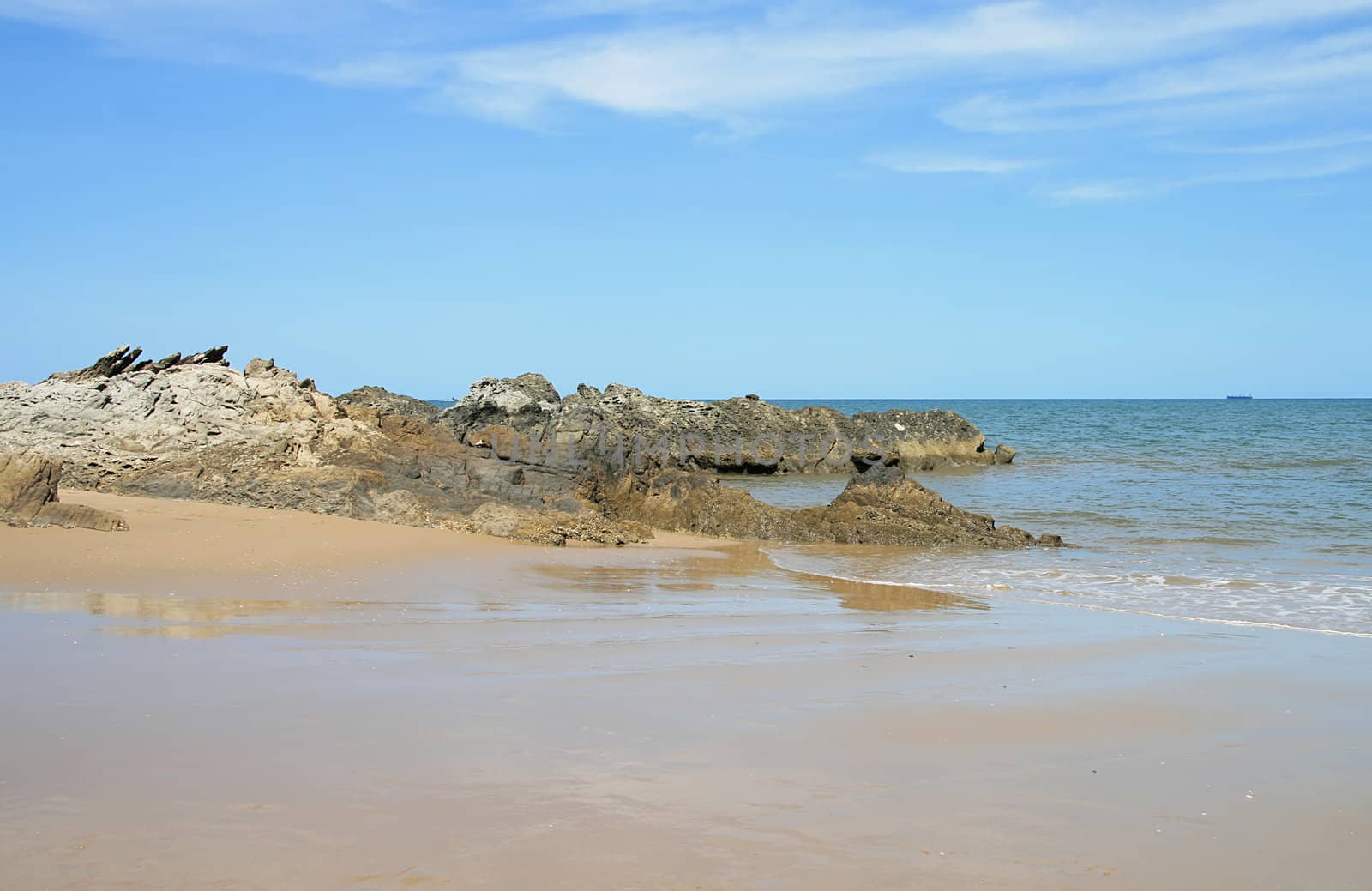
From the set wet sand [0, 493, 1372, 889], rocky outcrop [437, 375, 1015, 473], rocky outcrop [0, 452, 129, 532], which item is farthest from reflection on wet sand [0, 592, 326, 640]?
rocky outcrop [437, 375, 1015, 473]

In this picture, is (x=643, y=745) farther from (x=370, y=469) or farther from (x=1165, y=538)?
(x=1165, y=538)

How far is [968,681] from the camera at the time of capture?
5.53m

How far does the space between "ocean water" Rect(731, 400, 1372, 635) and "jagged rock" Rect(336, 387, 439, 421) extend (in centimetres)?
732

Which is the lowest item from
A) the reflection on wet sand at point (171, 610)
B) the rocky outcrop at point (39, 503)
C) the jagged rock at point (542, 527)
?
the reflection on wet sand at point (171, 610)

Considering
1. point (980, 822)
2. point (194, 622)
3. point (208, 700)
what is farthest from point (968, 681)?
point (194, 622)

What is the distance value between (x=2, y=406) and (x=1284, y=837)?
12.9 m

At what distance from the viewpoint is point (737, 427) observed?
28.8 metres

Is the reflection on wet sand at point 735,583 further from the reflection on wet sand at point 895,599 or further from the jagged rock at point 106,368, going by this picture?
the jagged rock at point 106,368

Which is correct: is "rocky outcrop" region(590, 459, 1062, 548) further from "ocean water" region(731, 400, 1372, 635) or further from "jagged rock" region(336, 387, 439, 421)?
"jagged rock" region(336, 387, 439, 421)

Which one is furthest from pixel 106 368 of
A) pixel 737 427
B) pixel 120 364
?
pixel 737 427

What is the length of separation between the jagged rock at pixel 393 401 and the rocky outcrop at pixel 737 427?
1.22 m

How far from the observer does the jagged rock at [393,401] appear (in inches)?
933

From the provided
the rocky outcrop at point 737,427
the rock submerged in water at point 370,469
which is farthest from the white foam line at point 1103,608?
the rocky outcrop at point 737,427

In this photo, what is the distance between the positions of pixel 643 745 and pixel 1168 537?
11773 millimetres
